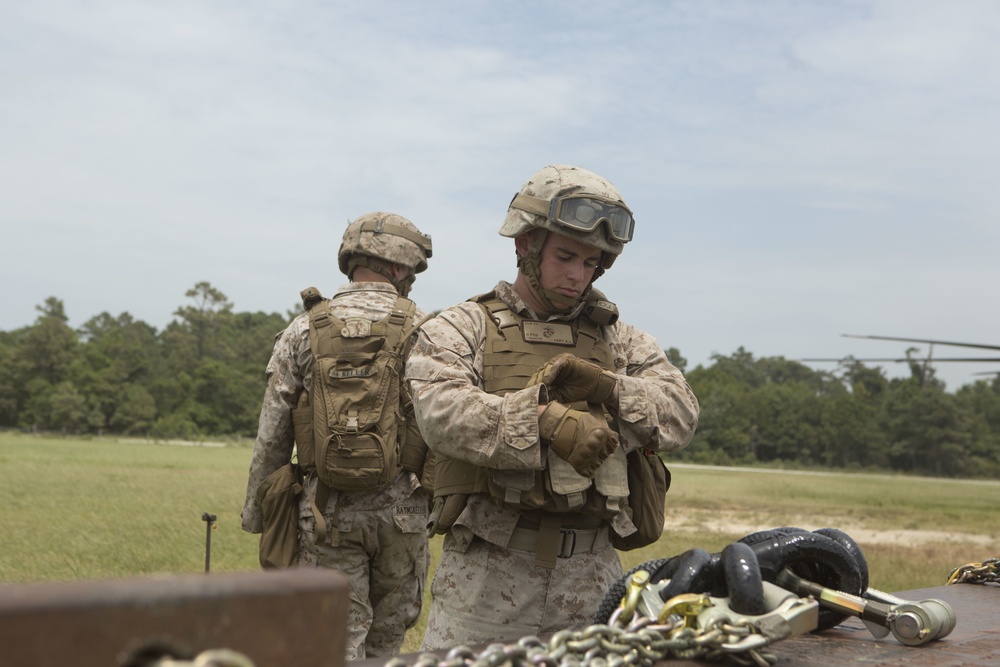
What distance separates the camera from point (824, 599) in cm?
267

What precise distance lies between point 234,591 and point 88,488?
1970 centimetres

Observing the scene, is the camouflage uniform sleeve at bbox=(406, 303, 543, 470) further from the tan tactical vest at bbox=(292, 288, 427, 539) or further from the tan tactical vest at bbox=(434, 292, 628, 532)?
the tan tactical vest at bbox=(292, 288, 427, 539)

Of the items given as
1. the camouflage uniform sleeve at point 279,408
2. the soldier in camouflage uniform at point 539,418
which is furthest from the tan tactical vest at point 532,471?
the camouflage uniform sleeve at point 279,408

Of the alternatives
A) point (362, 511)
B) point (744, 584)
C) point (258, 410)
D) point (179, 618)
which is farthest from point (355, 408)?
point (258, 410)

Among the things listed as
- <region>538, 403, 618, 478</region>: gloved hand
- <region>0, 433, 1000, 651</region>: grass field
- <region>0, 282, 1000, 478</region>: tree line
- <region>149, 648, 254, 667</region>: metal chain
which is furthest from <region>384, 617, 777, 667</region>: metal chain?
<region>0, 282, 1000, 478</region>: tree line

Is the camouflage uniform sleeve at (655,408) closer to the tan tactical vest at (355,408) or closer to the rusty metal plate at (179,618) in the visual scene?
the tan tactical vest at (355,408)

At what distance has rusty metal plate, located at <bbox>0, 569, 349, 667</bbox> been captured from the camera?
1206 millimetres

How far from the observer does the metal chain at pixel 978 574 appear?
157 inches

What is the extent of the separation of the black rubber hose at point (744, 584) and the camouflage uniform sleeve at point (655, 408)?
3.89 feet

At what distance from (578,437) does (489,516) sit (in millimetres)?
617

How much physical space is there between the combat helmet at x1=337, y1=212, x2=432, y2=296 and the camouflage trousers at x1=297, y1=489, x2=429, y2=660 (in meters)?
1.27

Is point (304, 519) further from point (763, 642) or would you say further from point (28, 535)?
point (28, 535)

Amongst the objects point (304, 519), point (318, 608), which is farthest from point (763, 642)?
point (304, 519)

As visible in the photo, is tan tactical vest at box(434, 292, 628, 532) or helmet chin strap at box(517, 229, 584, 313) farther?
helmet chin strap at box(517, 229, 584, 313)
